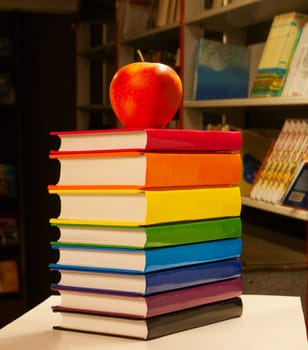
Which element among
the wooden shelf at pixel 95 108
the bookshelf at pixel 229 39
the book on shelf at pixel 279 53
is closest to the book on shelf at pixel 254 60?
the bookshelf at pixel 229 39

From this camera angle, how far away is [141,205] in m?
0.81

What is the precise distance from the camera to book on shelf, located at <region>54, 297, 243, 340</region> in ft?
2.68

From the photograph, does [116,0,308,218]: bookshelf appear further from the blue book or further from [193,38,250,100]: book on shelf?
the blue book

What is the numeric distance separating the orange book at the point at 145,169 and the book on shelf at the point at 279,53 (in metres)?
1.13

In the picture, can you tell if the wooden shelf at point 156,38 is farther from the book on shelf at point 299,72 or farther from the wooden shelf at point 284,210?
the wooden shelf at point 284,210

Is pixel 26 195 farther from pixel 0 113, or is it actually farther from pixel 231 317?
pixel 231 317

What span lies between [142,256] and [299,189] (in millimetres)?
1083

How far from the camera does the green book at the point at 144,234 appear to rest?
2.66ft

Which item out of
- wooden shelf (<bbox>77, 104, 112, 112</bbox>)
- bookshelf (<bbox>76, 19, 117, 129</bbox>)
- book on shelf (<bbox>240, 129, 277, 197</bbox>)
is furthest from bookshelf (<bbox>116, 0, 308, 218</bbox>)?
bookshelf (<bbox>76, 19, 117, 129</bbox>)

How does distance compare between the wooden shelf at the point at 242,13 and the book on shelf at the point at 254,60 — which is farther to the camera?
the book on shelf at the point at 254,60

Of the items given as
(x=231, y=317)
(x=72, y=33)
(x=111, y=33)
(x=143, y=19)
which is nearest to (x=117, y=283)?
(x=231, y=317)

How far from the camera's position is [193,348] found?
A: 0.78 metres

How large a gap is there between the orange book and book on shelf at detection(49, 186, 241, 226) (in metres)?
0.01

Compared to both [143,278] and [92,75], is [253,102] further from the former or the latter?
[92,75]
